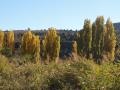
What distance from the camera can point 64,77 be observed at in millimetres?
8008

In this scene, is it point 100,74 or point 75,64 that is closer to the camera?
point 100,74

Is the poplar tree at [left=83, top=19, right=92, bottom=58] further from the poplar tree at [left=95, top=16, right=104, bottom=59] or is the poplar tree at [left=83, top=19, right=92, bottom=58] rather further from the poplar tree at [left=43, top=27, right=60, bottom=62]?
the poplar tree at [left=43, top=27, right=60, bottom=62]

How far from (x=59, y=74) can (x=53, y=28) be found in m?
47.9

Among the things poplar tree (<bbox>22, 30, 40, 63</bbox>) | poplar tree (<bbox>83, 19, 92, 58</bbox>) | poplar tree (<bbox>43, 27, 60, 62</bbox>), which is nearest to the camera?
poplar tree (<bbox>43, 27, 60, 62</bbox>)

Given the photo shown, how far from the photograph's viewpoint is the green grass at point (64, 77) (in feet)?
23.7

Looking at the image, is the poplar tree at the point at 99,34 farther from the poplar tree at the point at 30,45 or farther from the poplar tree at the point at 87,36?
the poplar tree at the point at 30,45

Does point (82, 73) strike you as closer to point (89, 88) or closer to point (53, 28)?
point (89, 88)

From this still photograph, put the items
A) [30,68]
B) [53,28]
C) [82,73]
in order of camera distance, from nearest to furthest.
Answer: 1. [82,73]
2. [30,68]
3. [53,28]

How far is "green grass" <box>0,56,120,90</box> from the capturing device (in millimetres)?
7230

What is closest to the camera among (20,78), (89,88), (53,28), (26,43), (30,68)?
(89,88)

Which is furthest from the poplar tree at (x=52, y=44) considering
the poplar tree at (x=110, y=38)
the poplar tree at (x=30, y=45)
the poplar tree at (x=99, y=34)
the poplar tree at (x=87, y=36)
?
the poplar tree at (x=110, y=38)

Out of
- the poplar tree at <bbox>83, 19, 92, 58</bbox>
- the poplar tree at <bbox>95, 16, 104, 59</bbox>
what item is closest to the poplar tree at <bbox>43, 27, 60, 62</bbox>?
the poplar tree at <bbox>83, 19, 92, 58</bbox>

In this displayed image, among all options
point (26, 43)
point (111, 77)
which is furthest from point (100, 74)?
point (26, 43)

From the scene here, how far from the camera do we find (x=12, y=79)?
333 inches
